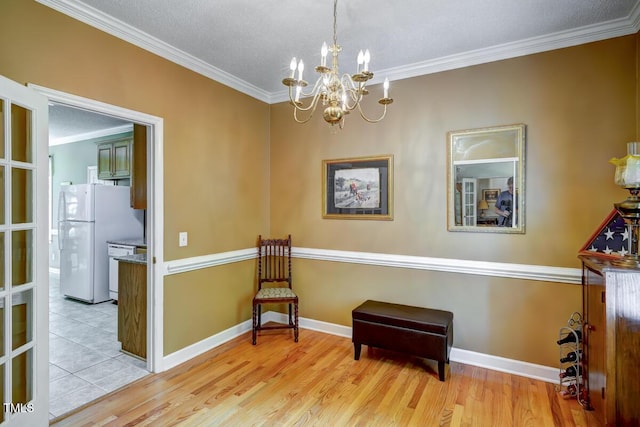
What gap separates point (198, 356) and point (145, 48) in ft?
9.00

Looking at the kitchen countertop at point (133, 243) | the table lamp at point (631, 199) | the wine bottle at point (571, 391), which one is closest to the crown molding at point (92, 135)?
the kitchen countertop at point (133, 243)

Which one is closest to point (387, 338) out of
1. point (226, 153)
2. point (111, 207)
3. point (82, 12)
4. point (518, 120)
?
point (518, 120)

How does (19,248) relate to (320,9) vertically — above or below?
below

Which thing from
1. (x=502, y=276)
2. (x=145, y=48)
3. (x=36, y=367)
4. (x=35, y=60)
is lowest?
(x=36, y=367)

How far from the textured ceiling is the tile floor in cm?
Answer: 270

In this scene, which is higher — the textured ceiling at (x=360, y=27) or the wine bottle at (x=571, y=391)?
the textured ceiling at (x=360, y=27)

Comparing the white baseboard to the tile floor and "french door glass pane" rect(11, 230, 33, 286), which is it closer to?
the tile floor

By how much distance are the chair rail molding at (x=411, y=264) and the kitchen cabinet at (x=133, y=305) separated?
379 millimetres

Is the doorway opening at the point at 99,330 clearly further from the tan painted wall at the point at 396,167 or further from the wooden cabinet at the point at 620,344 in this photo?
the wooden cabinet at the point at 620,344

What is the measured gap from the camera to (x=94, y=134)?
17.6ft

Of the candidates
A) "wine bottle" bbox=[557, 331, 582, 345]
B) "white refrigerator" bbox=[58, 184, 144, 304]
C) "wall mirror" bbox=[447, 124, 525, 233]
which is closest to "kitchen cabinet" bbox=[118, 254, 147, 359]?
"white refrigerator" bbox=[58, 184, 144, 304]

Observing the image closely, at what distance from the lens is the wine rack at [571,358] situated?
2266 mm

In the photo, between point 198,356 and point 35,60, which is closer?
point 35,60

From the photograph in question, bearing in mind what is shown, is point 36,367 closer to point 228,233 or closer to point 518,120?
point 228,233
